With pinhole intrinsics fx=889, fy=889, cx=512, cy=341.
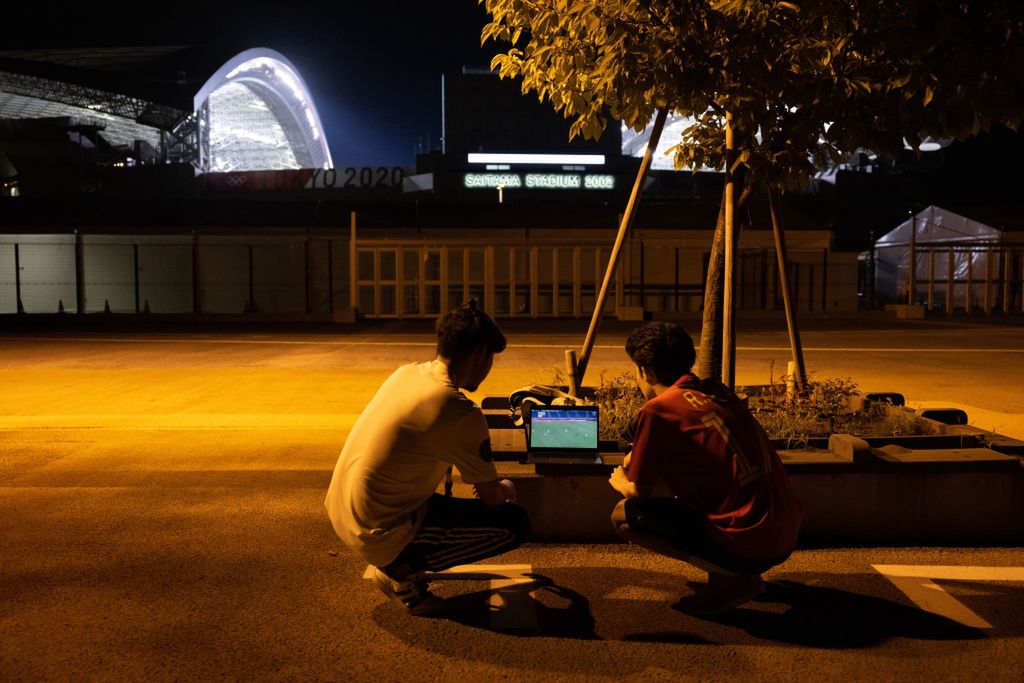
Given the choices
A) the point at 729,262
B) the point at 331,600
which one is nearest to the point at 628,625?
the point at 331,600

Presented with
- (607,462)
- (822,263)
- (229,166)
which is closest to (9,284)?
(822,263)

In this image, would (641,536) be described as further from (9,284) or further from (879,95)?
(9,284)

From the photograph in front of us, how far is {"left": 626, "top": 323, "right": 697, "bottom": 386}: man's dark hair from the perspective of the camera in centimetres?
361

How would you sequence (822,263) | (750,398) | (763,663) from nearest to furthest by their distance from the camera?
(763,663) < (750,398) < (822,263)

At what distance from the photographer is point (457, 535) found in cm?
379

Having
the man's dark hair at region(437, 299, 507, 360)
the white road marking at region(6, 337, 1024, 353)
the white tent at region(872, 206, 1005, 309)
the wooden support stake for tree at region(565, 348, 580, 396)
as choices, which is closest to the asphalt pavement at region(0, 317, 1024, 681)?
the man's dark hair at region(437, 299, 507, 360)

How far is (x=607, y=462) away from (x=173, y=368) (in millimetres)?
10117

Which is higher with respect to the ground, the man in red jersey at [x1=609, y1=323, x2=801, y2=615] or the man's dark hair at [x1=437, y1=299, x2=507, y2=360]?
the man's dark hair at [x1=437, y1=299, x2=507, y2=360]

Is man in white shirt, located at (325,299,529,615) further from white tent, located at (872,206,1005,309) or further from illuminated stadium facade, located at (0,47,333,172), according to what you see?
illuminated stadium facade, located at (0,47,333,172)

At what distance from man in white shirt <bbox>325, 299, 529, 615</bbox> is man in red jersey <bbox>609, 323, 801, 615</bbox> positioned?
1.99ft

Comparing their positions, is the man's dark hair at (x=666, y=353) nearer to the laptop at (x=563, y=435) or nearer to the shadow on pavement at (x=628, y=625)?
the shadow on pavement at (x=628, y=625)

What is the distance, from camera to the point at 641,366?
3.67 metres

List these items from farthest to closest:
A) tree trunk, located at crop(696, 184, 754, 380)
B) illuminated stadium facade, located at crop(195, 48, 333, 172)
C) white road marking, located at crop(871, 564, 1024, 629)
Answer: illuminated stadium facade, located at crop(195, 48, 333, 172) < tree trunk, located at crop(696, 184, 754, 380) < white road marking, located at crop(871, 564, 1024, 629)

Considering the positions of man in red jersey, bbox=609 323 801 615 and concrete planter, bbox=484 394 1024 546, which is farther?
concrete planter, bbox=484 394 1024 546
